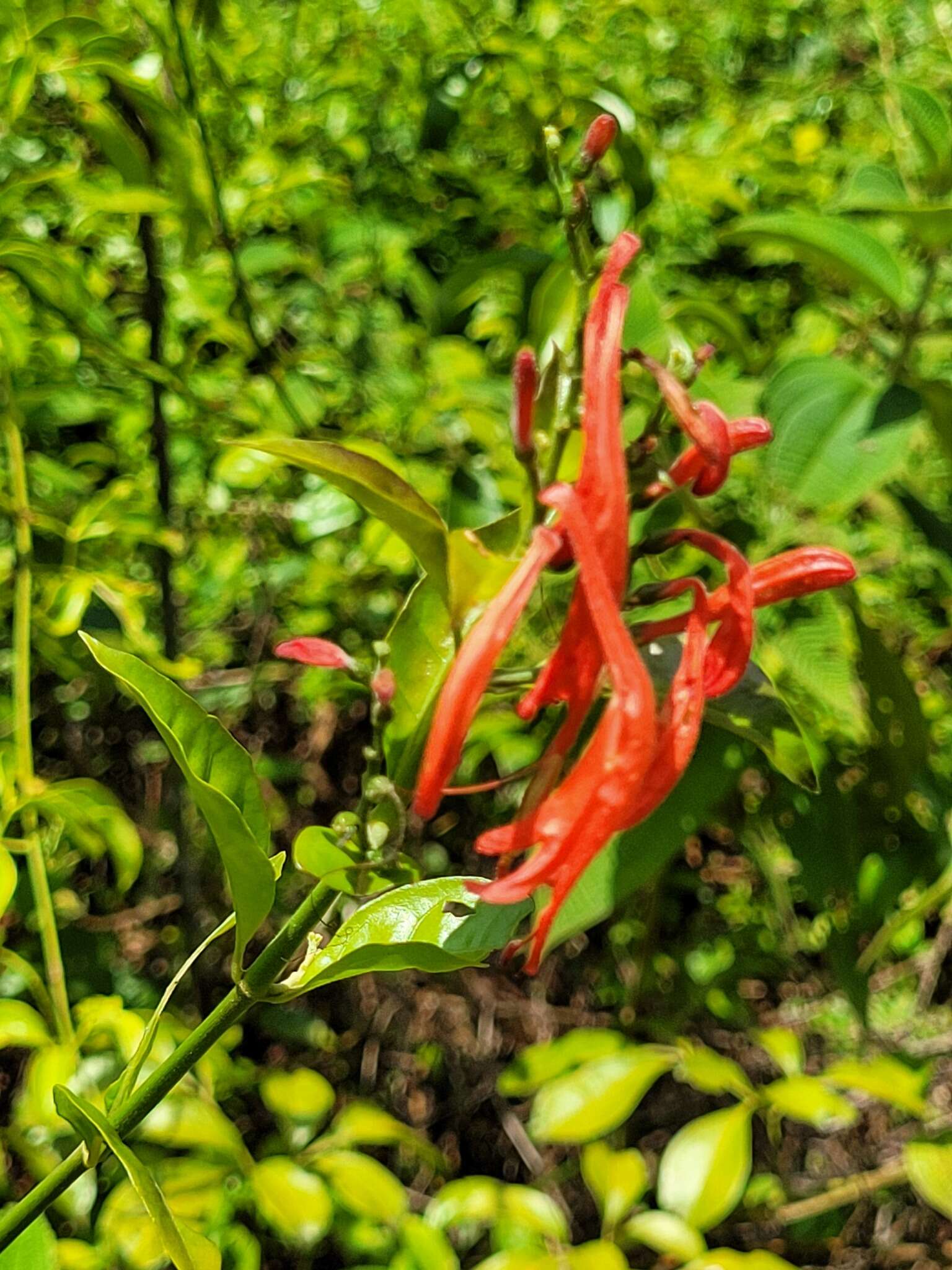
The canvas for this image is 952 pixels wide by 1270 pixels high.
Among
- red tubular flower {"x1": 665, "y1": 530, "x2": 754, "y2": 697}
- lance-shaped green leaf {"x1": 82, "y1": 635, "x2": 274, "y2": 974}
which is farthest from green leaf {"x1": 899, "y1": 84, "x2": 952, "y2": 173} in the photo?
lance-shaped green leaf {"x1": 82, "y1": 635, "x2": 274, "y2": 974}

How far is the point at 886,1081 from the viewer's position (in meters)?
0.93

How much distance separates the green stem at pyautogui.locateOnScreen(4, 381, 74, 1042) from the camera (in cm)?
80

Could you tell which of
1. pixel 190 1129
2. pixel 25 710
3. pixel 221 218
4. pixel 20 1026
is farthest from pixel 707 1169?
pixel 221 218

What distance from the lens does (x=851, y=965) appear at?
1.00 meters

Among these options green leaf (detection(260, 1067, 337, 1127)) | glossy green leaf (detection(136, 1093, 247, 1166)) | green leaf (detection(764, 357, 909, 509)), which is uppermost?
green leaf (detection(764, 357, 909, 509))

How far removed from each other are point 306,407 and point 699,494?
0.76 m

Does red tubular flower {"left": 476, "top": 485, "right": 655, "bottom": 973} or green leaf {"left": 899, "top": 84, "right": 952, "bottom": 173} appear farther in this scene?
green leaf {"left": 899, "top": 84, "right": 952, "bottom": 173}

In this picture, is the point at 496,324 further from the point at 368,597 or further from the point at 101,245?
the point at 101,245

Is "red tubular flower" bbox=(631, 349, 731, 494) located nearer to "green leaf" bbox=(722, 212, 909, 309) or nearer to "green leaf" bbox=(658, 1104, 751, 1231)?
"green leaf" bbox=(722, 212, 909, 309)

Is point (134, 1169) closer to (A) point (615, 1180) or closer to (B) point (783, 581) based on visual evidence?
(B) point (783, 581)

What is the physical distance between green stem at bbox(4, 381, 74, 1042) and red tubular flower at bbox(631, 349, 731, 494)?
0.51 m

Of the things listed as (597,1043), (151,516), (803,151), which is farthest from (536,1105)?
(803,151)

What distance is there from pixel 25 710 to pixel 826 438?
2.10 ft

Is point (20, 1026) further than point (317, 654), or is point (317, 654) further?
point (20, 1026)
